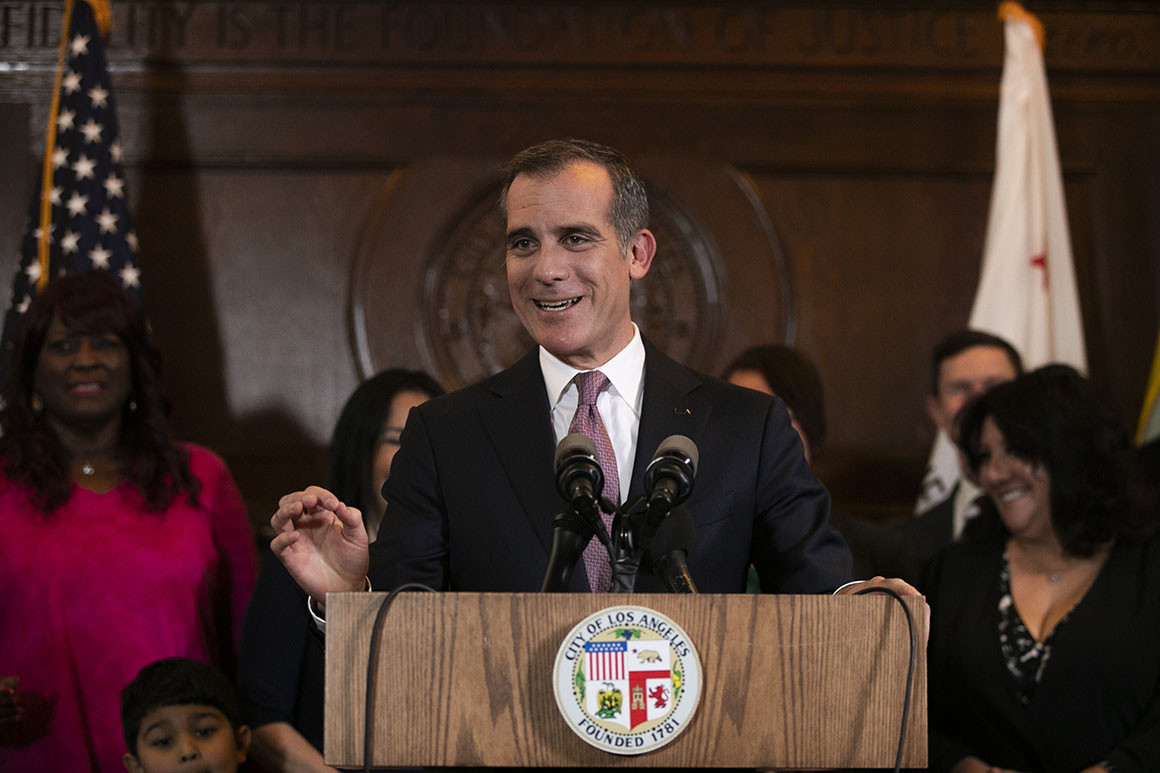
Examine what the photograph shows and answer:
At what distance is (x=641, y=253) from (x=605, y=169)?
183 millimetres

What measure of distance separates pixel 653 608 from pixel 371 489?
6.17ft

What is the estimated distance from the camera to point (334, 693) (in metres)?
1.33

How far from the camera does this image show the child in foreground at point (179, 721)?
107 inches

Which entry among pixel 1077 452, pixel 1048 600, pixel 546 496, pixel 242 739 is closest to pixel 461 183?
pixel 242 739

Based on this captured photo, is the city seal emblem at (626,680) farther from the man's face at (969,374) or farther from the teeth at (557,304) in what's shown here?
the man's face at (969,374)

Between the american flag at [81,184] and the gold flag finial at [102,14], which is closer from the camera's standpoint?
the american flag at [81,184]

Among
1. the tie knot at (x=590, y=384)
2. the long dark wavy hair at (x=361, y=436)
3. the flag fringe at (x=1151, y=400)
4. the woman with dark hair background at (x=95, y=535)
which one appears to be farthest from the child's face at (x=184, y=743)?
the flag fringe at (x=1151, y=400)

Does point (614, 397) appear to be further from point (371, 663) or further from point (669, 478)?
point (371, 663)

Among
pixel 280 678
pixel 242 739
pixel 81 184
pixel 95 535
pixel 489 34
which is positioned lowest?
pixel 242 739

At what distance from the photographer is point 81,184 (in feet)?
12.9

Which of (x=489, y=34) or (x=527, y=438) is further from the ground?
(x=489, y=34)

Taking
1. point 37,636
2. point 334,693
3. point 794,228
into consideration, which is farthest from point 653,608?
point 794,228

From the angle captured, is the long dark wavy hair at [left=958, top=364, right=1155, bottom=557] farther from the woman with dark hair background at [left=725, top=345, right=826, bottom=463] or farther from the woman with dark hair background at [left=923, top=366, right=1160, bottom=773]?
the woman with dark hair background at [left=725, top=345, right=826, bottom=463]

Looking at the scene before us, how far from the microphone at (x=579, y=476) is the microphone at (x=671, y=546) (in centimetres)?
11
